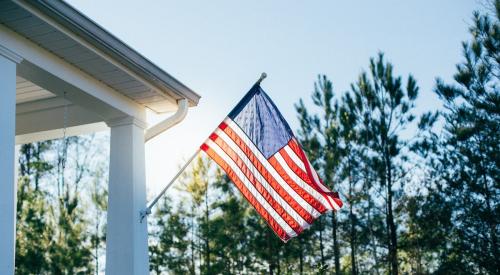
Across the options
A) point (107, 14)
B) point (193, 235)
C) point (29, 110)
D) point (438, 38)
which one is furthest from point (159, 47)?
point (193, 235)

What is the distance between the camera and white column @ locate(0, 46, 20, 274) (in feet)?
12.1

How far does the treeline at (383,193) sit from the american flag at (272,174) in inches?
401

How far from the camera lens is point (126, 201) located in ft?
16.9

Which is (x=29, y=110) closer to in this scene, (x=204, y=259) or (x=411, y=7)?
(x=411, y=7)

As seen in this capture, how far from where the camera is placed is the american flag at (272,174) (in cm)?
488

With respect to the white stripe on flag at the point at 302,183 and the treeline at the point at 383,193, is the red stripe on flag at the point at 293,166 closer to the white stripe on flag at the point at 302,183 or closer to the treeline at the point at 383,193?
the white stripe on flag at the point at 302,183

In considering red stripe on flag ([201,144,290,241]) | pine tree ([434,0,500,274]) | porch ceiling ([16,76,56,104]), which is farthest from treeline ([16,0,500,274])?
red stripe on flag ([201,144,290,241])

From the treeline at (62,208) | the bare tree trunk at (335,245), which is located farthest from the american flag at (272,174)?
the bare tree trunk at (335,245)

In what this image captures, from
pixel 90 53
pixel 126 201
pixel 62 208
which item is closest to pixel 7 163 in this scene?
pixel 90 53

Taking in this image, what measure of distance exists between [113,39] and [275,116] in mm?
1498

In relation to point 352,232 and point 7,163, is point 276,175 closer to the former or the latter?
point 7,163

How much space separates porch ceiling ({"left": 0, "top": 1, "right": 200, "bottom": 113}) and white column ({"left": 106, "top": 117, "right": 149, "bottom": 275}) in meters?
0.38

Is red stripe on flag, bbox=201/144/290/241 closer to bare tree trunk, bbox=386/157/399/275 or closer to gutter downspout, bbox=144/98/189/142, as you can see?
gutter downspout, bbox=144/98/189/142

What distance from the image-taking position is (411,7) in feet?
36.3
